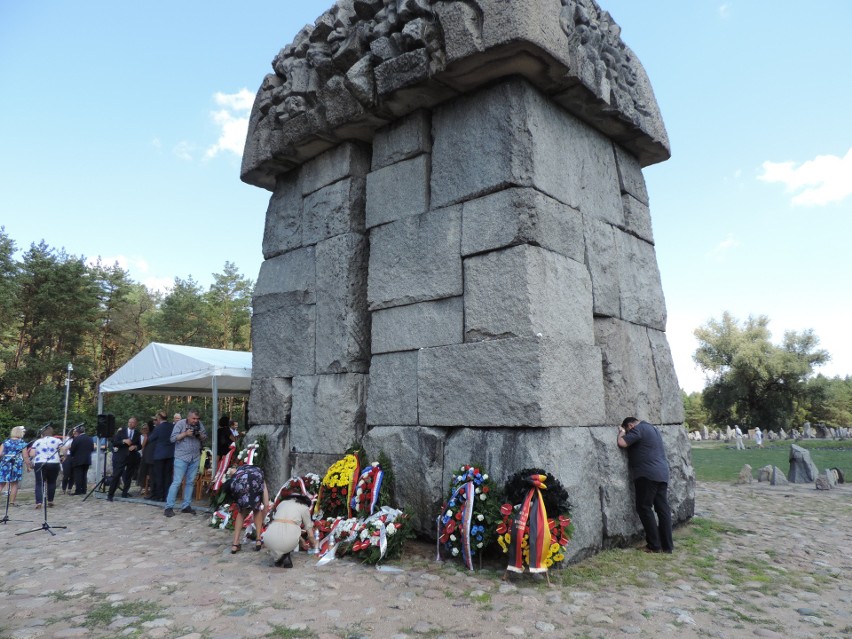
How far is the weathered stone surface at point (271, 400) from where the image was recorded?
623 centimetres

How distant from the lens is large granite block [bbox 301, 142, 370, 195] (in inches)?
240

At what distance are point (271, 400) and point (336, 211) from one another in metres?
2.34

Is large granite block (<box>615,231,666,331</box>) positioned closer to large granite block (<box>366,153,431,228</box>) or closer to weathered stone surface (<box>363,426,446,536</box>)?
large granite block (<box>366,153,431,228</box>)

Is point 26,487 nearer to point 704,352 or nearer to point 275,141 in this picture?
point 275,141

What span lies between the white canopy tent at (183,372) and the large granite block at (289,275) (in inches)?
67.3

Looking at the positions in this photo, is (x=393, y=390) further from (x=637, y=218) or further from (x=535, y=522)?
(x=637, y=218)

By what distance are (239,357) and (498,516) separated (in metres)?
6.42

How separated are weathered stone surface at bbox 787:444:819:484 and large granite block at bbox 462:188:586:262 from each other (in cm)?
845

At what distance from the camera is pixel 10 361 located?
29641 millimetres

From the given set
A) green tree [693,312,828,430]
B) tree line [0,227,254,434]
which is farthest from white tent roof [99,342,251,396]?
green tree [693,312,828,430]

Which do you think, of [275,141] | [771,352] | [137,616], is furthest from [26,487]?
[771,352]

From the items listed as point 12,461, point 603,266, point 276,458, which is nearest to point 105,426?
point 12,461

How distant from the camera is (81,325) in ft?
103

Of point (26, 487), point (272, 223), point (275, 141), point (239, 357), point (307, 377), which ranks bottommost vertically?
point (26, 487)
